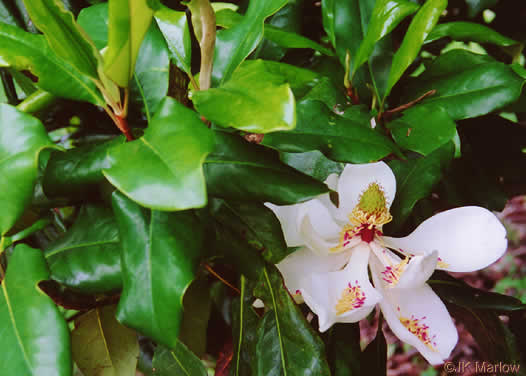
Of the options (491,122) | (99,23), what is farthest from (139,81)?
(491,122)

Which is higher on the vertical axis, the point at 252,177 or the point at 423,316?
the point at 252,177

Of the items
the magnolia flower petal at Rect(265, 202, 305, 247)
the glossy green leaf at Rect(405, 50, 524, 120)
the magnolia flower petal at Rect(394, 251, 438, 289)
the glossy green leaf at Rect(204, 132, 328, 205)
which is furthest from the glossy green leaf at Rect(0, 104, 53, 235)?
the glossy green leaf at Rect(405, 50, 524, 120)

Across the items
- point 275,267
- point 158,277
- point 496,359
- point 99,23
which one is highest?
point 99,23

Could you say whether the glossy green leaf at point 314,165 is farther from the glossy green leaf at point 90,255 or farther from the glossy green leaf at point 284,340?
the glossy green leaf at point 90,255

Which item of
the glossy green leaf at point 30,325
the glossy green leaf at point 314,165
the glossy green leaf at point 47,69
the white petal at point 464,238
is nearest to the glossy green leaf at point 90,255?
the glossy green leaf at point 30,325

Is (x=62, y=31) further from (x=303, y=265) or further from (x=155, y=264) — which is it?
(x=303, y=265)

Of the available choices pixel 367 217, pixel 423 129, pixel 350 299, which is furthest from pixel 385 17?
pixel 350 299

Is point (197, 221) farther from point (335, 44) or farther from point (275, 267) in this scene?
point (335, 44)
